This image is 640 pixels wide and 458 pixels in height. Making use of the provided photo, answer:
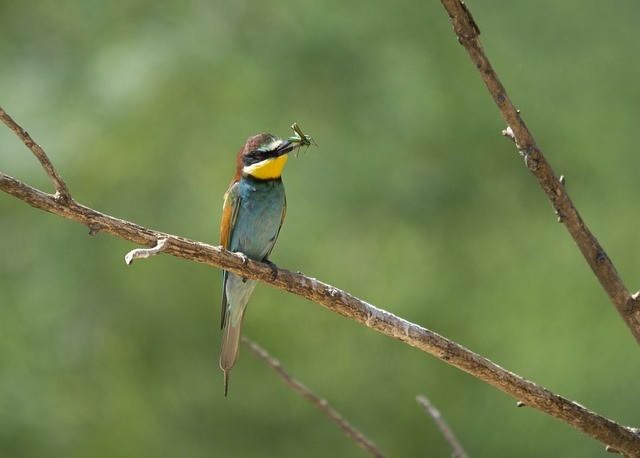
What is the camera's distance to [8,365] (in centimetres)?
335

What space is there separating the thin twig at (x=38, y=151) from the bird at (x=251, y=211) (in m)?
0.96

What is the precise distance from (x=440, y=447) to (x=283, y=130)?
55.1 inches

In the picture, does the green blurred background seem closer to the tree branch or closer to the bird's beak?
the bird's beak

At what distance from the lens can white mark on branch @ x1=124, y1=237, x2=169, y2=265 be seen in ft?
4.30

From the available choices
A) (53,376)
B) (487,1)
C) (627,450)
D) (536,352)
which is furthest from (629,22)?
(53,376)

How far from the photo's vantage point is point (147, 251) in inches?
53.1

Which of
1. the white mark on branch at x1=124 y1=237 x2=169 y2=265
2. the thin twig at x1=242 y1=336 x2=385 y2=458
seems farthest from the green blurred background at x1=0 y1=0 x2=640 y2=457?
the white mark on branch at x1=124 y1=237 x2=169 y2=265

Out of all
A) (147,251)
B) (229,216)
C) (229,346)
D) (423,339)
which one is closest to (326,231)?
(229,216)

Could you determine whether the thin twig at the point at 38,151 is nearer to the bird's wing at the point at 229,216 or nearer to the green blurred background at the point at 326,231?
the bird's wing at the point at 229,216

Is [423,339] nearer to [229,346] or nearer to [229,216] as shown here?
[229,346]

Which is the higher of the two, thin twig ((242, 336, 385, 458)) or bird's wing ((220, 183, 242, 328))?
bird's wing ((220, 183, 242, 328))

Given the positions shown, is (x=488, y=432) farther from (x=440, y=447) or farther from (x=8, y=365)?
(x=8, y=365)

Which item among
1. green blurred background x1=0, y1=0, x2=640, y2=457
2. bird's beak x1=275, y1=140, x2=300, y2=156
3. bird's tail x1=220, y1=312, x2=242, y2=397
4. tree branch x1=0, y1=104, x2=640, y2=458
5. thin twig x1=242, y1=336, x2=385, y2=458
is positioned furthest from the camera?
green blurred background x1=0, y1=0, x2=640, y2=457

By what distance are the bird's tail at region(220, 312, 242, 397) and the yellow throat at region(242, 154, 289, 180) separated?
399 millimetres
